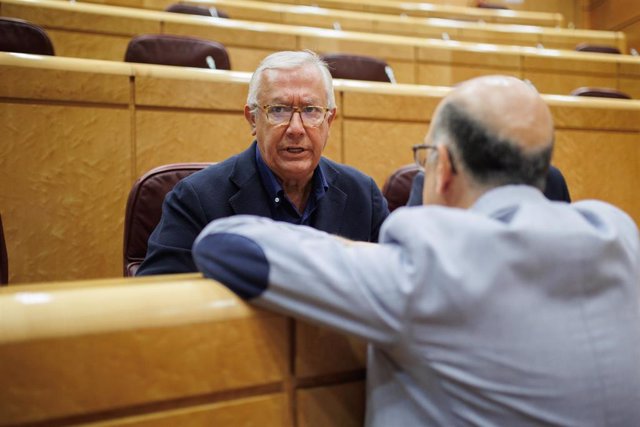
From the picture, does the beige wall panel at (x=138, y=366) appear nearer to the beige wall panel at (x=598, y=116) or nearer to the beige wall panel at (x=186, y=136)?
the beige wall panel at (x=186, y=136)

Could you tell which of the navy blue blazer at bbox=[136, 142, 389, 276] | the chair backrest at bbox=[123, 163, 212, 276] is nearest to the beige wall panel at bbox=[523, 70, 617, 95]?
the navy blue blazer at bbox=[136, 142, 389, 276]

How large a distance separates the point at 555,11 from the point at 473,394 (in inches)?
151

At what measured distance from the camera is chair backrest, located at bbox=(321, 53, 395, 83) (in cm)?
148

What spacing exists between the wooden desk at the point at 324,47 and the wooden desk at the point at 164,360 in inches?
56.1

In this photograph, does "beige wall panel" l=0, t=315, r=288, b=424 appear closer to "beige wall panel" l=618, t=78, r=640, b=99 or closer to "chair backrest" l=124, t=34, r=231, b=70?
"chair backrest" l=124, t=34, r=231, b=70

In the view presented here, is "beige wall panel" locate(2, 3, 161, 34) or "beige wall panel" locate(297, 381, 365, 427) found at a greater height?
"beige wall panel" locate(2, 3, 161, 34)

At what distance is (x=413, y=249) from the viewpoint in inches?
12.5

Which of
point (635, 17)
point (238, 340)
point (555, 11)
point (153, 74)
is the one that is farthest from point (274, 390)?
point (555, 11)

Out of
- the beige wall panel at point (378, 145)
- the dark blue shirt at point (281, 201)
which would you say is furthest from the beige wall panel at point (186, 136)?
the dark blue shirt at point (281, 201)

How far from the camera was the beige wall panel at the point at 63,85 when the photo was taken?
92 cm

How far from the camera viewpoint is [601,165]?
1296 mm

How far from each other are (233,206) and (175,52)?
754 millimetres

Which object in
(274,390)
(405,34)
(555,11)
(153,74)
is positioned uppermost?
(555,11)

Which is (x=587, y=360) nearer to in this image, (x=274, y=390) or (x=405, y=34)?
(x=274, y=390)
